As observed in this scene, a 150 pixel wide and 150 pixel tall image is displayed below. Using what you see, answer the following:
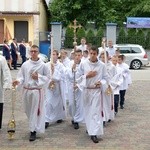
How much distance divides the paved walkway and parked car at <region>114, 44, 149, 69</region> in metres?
16.4

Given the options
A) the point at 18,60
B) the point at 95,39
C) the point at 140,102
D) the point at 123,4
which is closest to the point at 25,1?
the point at 95,39

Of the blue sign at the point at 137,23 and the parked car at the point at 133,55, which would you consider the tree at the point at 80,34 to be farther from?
the parked car at the point at 133,55

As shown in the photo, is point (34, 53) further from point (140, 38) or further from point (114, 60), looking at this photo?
point (140, 38)

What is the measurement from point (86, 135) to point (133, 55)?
20.2 meters

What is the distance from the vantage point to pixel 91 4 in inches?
1587

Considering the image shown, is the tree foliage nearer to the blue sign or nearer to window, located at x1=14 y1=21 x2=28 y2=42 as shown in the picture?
the blue sign

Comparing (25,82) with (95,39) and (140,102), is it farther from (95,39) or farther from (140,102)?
(95,39)

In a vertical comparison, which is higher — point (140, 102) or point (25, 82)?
point (25, 82)

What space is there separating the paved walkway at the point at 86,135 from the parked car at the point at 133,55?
53.7ft

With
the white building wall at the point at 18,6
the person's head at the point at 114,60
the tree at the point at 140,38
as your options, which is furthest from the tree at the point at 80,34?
the person's head at the point at 114,60

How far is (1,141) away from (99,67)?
240 centimetres

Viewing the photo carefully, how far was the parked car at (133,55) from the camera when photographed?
29828mm

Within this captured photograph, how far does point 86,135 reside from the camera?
33.4ft

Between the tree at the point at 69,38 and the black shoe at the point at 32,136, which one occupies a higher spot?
the tree at the point at 69,38
